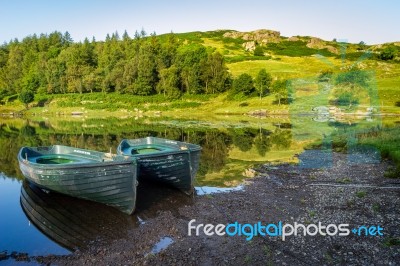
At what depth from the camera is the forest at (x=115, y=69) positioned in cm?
10156

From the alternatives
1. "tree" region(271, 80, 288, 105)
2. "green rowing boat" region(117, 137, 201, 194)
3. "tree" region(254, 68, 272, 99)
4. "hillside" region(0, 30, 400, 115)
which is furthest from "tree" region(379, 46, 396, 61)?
"green rowing boat" region(117, 137, 201, 194)

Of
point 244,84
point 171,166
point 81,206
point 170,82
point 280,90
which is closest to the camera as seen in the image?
point 81,206

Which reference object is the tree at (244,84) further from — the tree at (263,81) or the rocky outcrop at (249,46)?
the rocky outcrop at (249,46)

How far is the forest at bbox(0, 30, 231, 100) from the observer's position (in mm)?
101562

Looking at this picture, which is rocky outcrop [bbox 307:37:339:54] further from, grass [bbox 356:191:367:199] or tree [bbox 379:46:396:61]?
grass [bbox 356:191:367:199]

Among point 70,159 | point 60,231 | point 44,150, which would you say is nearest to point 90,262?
point 60,231

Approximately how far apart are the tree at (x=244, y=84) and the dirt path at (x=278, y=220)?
71.0 m

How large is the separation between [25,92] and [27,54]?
39536mm

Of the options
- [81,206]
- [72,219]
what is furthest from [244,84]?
[72,219]

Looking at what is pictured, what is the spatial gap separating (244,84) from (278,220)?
80.1 meters

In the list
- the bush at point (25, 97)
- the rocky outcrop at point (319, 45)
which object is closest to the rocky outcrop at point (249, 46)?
the rocky outcrop at point (319, 45)

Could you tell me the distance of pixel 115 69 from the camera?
113m

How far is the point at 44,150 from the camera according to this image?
25.7 metres

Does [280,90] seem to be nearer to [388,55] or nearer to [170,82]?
[170,82]
